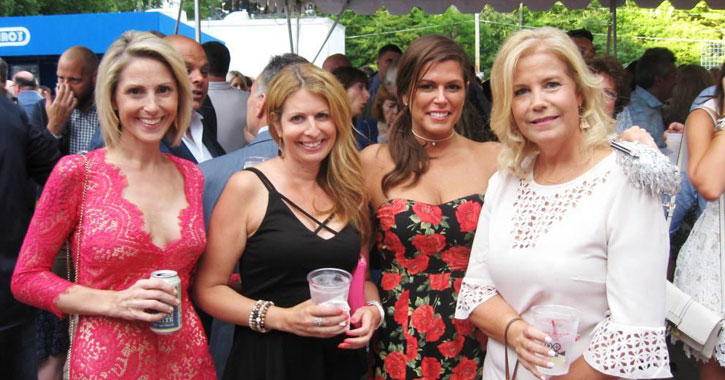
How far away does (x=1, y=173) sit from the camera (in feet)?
9.07

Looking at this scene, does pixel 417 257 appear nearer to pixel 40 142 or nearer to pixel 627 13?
pixel 40 142

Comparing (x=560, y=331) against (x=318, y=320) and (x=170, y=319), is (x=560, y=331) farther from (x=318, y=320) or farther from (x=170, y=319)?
(x=170, y=319)

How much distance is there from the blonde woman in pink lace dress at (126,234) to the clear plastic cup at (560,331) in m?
1.16

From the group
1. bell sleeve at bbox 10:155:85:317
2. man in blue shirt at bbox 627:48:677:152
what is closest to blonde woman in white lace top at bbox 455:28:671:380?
bell sleeve at bbox 10:155:85:317

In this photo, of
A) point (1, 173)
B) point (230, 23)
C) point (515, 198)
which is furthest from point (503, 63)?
point (230, 23)

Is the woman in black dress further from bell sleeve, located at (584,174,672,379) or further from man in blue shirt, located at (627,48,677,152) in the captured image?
man in blue shirt, located at (627,48,677,152)

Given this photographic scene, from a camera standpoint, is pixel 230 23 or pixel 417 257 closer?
pixel 417 257

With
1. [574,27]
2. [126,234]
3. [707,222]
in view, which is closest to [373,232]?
[126,234]

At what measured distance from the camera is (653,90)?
5.79 meters

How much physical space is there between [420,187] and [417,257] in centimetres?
30

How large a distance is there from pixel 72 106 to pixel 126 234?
81.5 inches

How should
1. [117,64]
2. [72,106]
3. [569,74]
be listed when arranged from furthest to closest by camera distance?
[72,106], [117,64], [569,74]

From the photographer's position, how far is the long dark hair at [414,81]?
247 cm

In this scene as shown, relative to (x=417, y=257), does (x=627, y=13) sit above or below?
above
